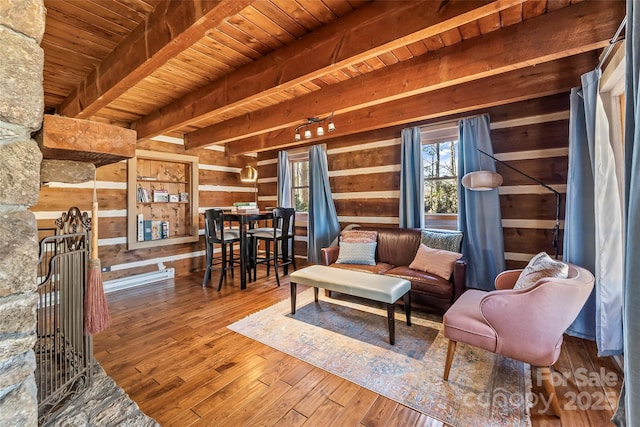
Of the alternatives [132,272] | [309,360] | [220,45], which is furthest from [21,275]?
[132,272]

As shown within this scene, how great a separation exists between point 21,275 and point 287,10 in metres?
1.98

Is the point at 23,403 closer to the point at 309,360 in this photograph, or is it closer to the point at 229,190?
the point at 309,360

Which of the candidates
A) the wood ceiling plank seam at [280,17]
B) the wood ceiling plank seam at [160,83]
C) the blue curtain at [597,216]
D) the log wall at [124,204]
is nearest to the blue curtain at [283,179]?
the log wall at [124,204]

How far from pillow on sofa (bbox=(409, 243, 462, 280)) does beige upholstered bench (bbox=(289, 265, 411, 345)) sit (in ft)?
1.80

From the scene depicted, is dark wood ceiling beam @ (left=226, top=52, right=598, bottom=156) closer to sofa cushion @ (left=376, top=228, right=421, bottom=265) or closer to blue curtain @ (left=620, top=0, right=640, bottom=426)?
sofa cushion @ (left=376, top=228, right=421, bottom=265)

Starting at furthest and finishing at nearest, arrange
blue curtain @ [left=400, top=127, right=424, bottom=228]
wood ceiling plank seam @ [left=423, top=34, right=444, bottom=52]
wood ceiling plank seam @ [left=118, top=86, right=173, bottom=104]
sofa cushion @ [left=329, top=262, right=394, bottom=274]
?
blue curtain @ [left=400, top=127, right=424, bottom=228]
sofa cushion @ [left=329, top=262, right=394, bottom=274]
wood ceiling plank seam @ [left=118, top=86, right=173, bottom=104]
wood ceiling plank seam @ [left=423, top=34, right=444, bottom=52]

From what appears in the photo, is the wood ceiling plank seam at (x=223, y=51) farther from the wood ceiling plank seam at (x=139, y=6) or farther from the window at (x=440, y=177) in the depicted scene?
the window at (x=440, y=177)

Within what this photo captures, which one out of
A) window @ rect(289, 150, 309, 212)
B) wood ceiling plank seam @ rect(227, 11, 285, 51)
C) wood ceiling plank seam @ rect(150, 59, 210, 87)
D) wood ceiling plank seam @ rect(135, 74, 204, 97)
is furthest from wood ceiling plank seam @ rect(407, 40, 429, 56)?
window @ rect(289, 150, 309, 212)

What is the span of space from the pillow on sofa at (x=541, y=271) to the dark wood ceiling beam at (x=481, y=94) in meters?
1.72

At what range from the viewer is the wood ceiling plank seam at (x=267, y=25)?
185cm

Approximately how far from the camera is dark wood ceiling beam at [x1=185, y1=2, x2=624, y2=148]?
181 cm

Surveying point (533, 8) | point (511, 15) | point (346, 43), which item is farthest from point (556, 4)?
point (346, 43)

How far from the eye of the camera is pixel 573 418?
1.61m
